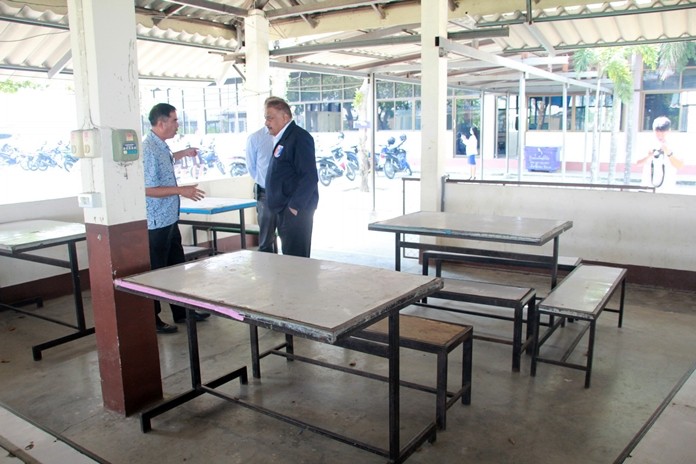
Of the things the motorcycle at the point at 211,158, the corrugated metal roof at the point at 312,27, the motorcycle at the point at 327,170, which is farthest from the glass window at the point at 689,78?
the motorcycle at the point at 211,158

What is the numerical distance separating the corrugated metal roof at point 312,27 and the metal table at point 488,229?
2036 mm

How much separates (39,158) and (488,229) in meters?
15.6

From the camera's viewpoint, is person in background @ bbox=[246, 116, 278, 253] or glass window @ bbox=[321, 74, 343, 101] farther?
glass window @ bbox=[321, 74, 343, 101]

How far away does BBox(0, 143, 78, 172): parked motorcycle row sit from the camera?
15405mm

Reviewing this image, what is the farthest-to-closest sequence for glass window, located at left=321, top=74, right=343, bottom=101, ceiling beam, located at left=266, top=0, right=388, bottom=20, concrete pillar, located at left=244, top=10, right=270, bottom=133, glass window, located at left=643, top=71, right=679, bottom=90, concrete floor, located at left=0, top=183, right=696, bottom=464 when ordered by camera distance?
glass window, located at left=321, top=74, right=343, bottom=101 < glass window, located at left=643, top=71, right=679, bottom=90 < concrete pillar, located at left=244, top=10, right=270, bottom=133 < ceiling beam, located at left=266, top=0, right=388, bottom=20 < concrete floor, located at left=0, top=183, right=696, bottom=464

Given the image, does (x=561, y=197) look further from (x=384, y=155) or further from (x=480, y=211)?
(x=384, y=155)

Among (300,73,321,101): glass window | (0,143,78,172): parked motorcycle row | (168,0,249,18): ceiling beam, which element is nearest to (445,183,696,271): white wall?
(168,0,249,18): ceiling beam

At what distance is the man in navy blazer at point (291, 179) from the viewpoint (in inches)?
160

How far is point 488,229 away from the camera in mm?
3891

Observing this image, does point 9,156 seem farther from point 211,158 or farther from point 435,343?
point 435,343

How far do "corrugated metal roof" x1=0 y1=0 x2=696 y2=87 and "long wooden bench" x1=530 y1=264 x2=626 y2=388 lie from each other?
2.58 metres

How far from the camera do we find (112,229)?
9.18 ft

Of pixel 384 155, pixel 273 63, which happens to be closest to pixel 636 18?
pixel 273 63

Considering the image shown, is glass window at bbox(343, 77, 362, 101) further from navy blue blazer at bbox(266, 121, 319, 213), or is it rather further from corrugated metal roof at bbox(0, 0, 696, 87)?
navy blue blazer at bbox(266, 121, 319, 213)
